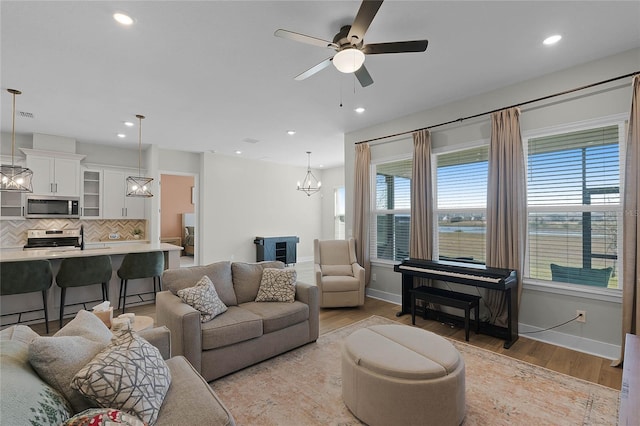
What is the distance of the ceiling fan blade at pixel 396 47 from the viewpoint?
82.5 inches

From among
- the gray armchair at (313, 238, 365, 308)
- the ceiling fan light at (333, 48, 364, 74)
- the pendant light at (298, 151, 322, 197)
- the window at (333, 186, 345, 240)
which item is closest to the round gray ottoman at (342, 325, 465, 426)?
the gray armchair at (313, 238, 365, 308)

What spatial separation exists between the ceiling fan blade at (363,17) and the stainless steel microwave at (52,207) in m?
6.34

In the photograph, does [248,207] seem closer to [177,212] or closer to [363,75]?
[177,212]

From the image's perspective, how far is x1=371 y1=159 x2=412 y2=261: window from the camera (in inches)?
186

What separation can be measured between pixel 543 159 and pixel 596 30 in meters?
1.31

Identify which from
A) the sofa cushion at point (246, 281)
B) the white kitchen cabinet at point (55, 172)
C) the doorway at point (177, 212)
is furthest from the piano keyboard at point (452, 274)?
the doorway at point (177, 212)

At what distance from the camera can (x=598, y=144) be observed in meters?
3.00

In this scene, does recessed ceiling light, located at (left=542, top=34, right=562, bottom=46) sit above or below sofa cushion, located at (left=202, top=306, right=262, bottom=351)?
above

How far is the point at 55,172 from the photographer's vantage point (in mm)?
5449

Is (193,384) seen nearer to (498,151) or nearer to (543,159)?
(498,151)

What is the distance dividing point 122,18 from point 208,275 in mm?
2357

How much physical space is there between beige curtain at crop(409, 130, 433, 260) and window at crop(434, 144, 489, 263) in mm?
214

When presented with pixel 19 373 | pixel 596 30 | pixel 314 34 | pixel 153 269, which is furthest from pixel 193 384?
pixel 596 30

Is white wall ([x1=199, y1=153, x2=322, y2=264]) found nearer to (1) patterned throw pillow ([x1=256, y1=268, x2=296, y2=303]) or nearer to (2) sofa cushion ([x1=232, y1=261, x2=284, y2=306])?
(2) sofa cushion ([x1=232, y1=261, x2=284, y2=306])
